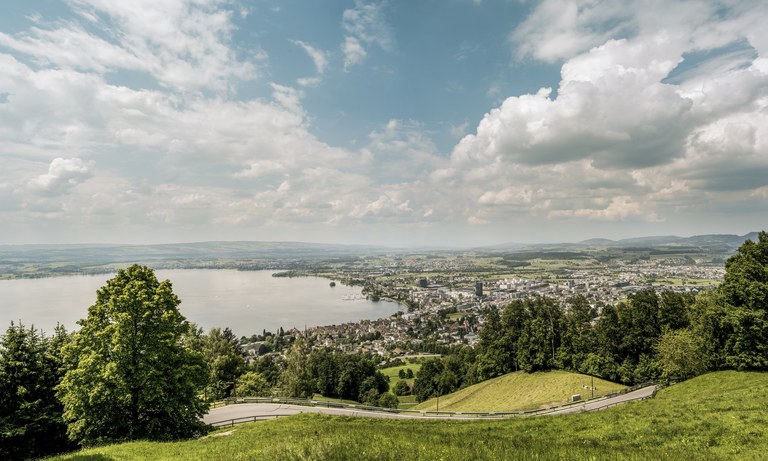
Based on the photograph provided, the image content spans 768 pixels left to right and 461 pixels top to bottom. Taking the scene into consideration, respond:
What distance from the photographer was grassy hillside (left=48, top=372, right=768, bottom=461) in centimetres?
684

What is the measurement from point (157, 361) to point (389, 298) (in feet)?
594

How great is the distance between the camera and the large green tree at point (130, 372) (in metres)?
17.0

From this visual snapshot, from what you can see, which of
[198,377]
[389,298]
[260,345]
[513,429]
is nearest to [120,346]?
[198,377]

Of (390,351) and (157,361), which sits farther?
(390,351)

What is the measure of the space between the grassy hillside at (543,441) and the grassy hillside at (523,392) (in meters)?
20.2

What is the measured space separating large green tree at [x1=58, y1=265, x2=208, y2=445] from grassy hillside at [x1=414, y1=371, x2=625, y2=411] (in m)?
29.8

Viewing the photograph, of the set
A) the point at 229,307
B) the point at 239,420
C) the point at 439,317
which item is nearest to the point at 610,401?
the point at 239,420

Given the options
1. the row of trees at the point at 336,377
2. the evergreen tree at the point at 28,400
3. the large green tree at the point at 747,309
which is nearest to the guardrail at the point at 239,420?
the evergreen tree at the point at 28,400

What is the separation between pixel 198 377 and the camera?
65.1ft

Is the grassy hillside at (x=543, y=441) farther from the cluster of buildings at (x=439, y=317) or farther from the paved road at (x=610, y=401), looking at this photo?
the cluster of buildings at (x=439, y=317)

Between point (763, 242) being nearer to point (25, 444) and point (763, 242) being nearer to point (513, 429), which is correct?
point (513, 429)

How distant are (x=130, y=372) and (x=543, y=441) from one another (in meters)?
19.2

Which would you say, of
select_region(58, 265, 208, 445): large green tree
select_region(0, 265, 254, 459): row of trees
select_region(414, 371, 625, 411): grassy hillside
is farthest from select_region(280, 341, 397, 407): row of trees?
select_region(58, 265, 208, 445): large green tree

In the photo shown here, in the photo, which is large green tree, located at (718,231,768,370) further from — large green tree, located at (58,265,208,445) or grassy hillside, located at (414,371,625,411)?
large green tree, located at (58,265,208,445)
